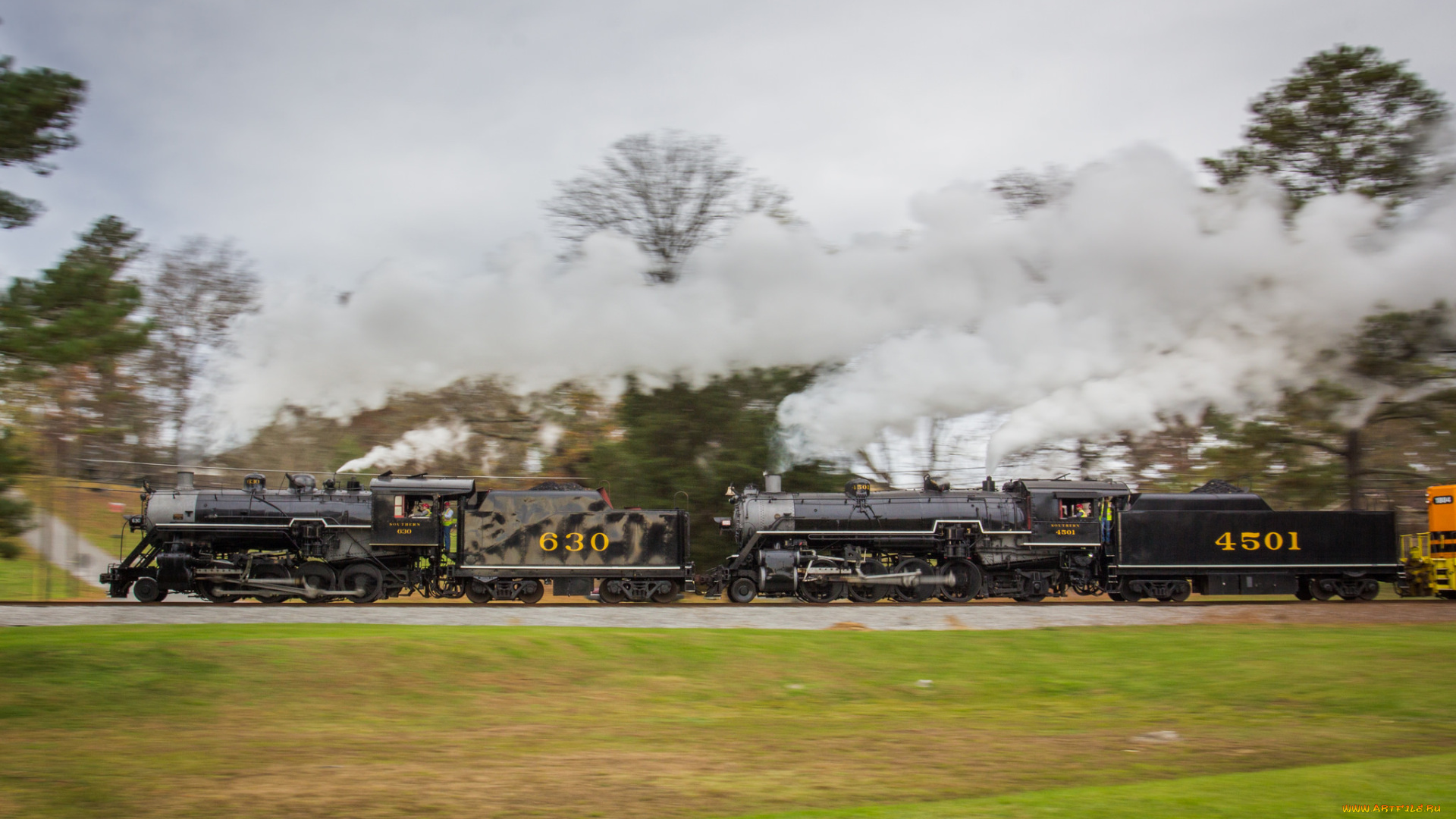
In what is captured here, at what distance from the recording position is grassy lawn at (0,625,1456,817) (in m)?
6.54

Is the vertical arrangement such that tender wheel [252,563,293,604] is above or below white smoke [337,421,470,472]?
below

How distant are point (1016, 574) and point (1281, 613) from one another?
187 inches

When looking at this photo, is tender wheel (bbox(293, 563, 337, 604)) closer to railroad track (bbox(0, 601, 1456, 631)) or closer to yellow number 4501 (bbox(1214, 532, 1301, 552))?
→ railroad track (bbox(0, 601, 1456, 631))

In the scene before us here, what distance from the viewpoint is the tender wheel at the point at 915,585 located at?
19.8 m

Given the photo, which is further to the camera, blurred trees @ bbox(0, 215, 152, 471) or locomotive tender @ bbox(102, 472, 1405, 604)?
locomotive tender @ bbox(102, 472, 1405, 604)

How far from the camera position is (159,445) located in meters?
32.0

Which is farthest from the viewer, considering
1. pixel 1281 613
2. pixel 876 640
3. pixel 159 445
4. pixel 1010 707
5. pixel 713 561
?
pixel 159 445

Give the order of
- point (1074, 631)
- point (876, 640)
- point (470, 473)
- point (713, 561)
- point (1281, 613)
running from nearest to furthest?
point (876, 640), point (1074, 631), point (1281, 613), point (713, 561), point (470, 473)

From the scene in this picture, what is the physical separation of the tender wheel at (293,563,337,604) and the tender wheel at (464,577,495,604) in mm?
2541

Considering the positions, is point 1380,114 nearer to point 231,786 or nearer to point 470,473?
point 470,473

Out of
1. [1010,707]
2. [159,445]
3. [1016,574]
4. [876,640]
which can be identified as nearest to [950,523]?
[1016,574]

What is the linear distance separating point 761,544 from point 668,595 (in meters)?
2.12

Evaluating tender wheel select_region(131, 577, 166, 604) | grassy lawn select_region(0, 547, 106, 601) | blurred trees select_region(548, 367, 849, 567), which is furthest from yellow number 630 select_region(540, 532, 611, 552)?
grassy lawn select_region(0, 547, 106, 601)

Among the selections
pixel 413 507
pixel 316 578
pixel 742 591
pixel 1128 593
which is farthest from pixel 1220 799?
pixel 316 578
